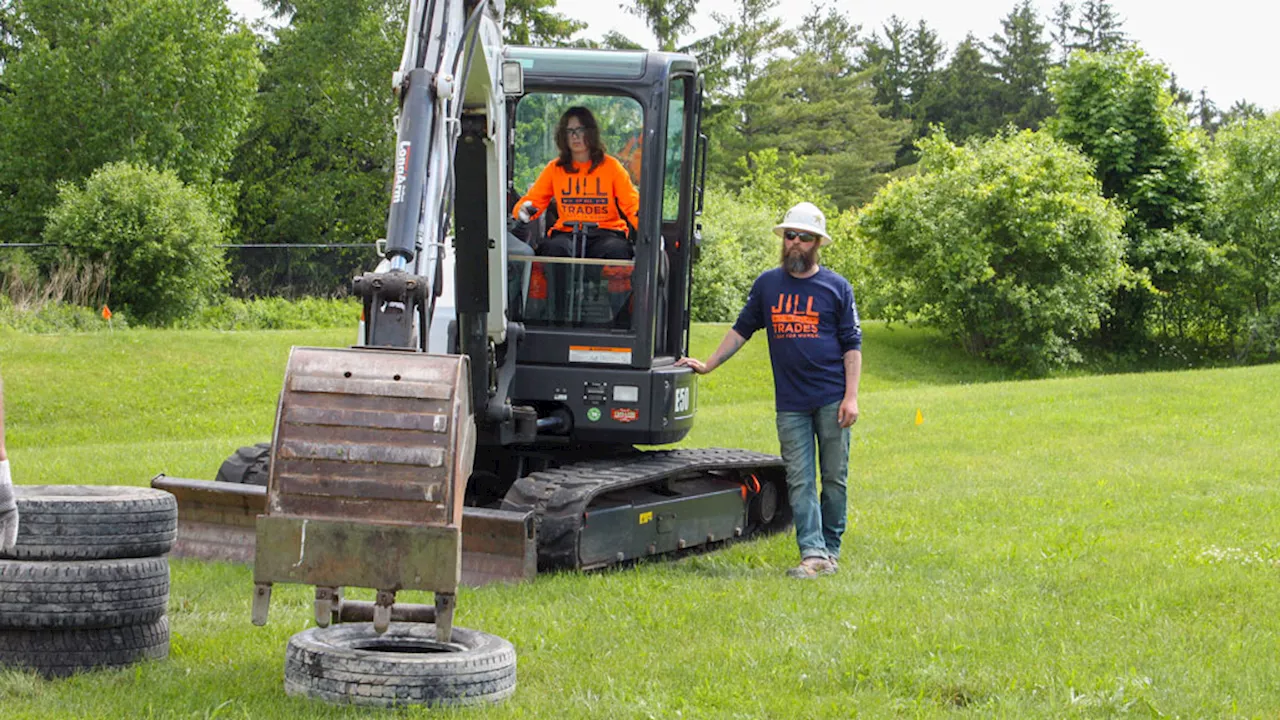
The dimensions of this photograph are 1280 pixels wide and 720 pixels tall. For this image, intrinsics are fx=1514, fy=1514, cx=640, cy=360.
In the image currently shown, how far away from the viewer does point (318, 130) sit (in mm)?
49312

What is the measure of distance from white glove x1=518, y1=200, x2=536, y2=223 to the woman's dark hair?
301mm

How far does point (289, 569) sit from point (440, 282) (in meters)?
2.01

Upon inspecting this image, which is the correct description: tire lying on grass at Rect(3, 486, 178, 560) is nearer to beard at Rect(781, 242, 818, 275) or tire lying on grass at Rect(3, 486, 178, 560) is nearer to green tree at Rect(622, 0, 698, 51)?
beard at Rect(781, 242, 818, 275)

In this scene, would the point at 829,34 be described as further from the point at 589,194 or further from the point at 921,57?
the point at 589,194

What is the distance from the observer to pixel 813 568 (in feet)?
27.1

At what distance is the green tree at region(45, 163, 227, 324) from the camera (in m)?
28.0

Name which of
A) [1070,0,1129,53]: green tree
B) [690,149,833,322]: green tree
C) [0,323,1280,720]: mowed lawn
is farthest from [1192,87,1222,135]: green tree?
[0,323,1280,720]: mowed lawn

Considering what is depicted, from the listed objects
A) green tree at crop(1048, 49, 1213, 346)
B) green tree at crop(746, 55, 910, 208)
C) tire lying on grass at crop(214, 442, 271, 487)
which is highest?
green tree at crop(746, 55, 910, 208)

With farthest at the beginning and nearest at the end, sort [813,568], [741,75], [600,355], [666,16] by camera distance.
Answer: [741,75], [666,16], [600,355], [813,568]

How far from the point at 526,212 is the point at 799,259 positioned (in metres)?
1.72

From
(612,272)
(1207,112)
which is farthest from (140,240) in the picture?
(1207,112)

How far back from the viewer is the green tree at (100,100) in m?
36.2

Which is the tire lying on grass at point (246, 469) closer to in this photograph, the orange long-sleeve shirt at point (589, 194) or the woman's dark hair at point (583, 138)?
the orange long-sleeve shirt at point (589, 194)

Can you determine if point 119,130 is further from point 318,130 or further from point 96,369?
point 96,369
